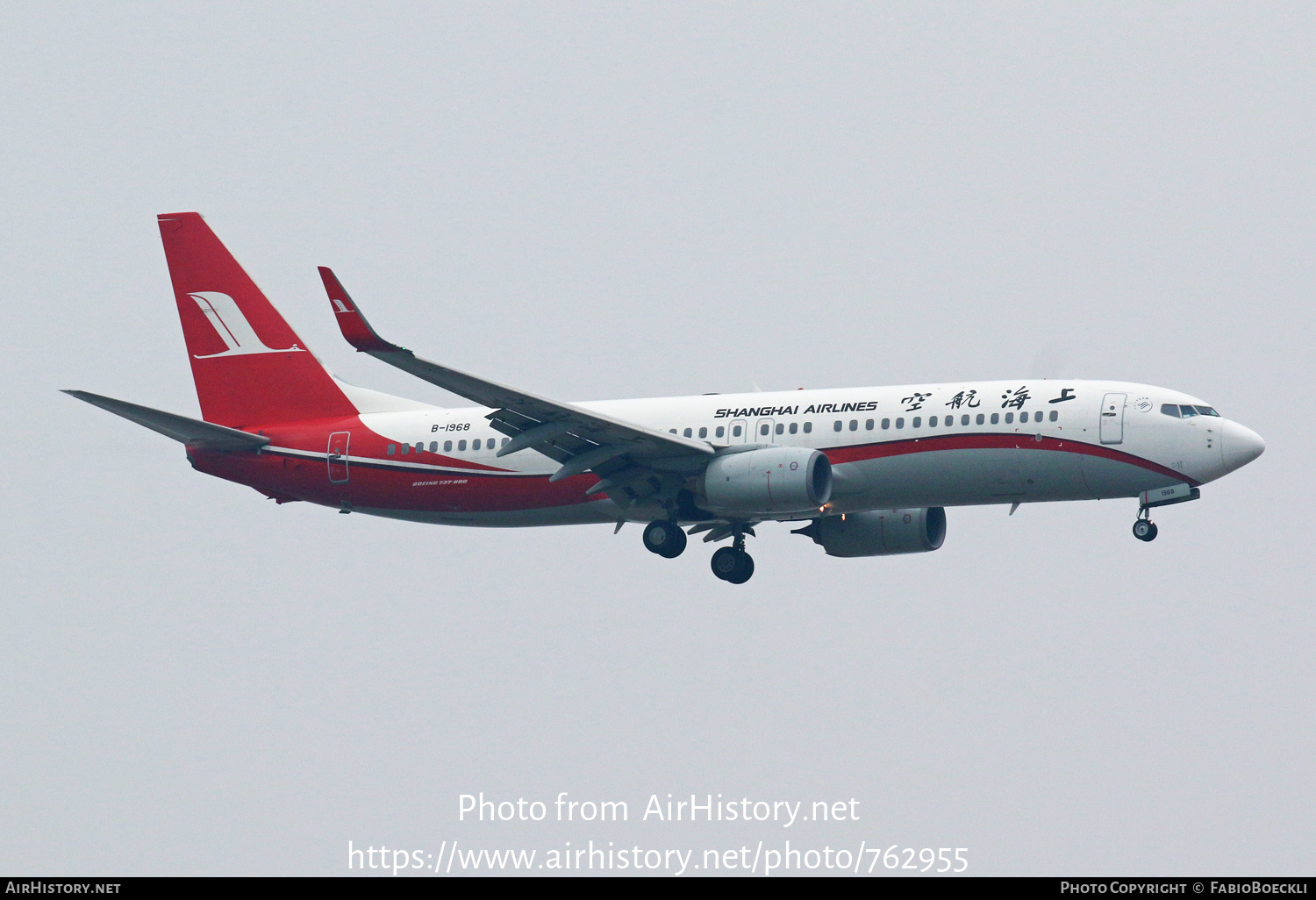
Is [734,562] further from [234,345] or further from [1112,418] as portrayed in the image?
[234,345]

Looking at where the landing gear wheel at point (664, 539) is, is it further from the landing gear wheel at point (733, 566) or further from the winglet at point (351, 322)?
the winglet at point (351, 322)

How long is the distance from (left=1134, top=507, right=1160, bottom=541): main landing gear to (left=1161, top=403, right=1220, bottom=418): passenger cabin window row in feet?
7.29

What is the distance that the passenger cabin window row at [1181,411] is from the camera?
37312mm

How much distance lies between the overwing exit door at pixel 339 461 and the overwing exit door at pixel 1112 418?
19158 millimetres

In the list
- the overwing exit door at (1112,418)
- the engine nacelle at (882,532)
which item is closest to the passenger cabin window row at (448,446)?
the engine nacelle at (882,532)

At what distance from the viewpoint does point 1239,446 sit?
36.8 m

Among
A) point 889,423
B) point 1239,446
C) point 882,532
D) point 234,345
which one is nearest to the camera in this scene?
point 1239,446

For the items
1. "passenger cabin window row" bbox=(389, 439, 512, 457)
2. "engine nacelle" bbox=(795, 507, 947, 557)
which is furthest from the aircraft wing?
"engine nacelle" bbox=(795, 507, 947, 557)

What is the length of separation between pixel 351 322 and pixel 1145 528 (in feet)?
59.5

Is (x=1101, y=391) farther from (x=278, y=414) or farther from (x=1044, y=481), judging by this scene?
(x=278, y=414)

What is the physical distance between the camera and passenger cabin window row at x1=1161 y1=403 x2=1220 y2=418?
122 ft

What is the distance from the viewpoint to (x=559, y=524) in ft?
141

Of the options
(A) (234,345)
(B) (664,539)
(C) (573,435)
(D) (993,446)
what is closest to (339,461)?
(A) (234,345)

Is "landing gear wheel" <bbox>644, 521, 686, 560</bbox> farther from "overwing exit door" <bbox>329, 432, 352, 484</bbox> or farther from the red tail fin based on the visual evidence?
the red tail fin
